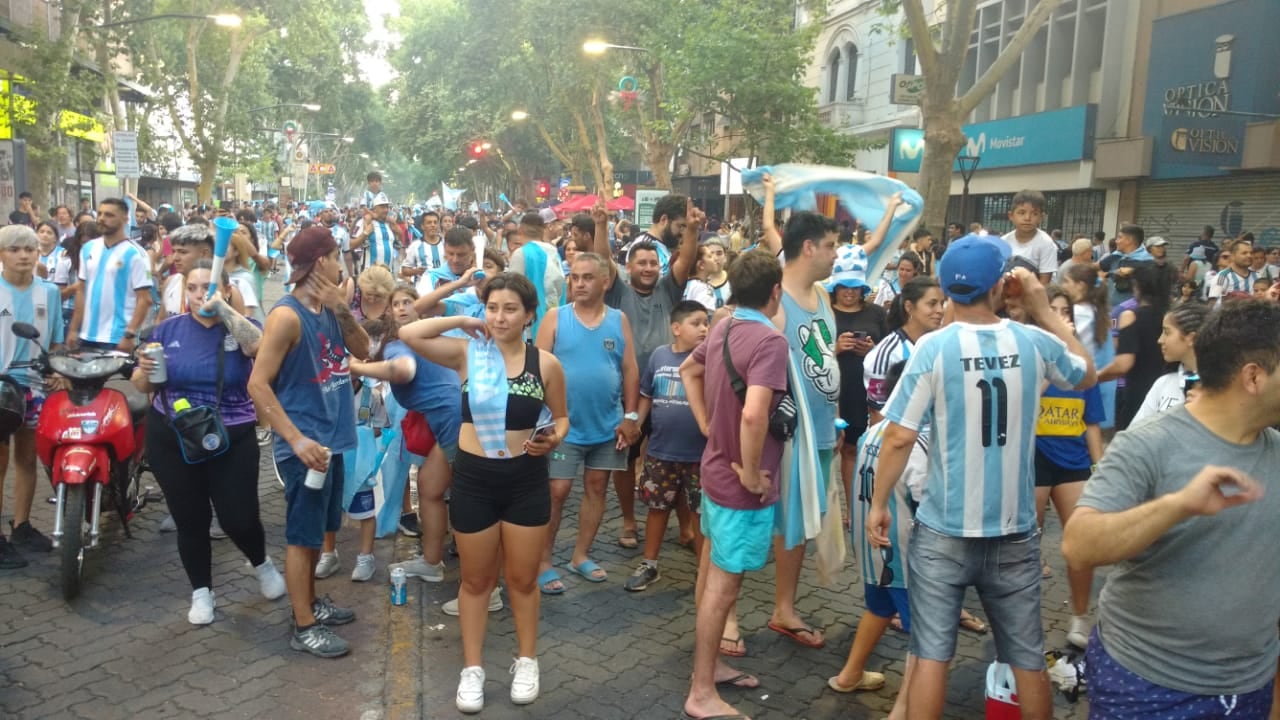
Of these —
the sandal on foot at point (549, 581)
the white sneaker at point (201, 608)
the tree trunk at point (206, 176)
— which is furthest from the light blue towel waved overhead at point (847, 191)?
the tree trunk at point (206, 176)

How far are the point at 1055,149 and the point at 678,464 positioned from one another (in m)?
19.8

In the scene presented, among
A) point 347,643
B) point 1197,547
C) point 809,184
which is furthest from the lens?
point 809,184

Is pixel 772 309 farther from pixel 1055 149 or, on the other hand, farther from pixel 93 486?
pixel 1055 149

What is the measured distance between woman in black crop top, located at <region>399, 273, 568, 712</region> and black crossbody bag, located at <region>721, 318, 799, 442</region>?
0.82m

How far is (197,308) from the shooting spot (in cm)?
493

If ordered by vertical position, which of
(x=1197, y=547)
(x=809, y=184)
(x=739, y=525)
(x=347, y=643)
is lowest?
(x=347, y=643)

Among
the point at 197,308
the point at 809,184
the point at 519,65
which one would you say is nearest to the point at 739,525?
the point at 809,184

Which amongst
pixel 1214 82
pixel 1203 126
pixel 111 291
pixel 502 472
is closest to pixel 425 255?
pixel 111 291

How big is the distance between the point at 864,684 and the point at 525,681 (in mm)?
1522

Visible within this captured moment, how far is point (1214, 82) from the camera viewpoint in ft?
59.5

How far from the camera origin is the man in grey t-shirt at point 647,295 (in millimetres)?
6188

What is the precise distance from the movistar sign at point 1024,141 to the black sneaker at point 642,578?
54.0ft

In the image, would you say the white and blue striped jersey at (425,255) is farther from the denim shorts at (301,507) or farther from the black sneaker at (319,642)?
the black sneaker at (319,642)

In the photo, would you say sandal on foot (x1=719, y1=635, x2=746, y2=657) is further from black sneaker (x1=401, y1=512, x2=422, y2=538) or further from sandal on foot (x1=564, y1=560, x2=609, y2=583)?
black sneaker (x1=401, y1=512, x2=422, y2=538)
